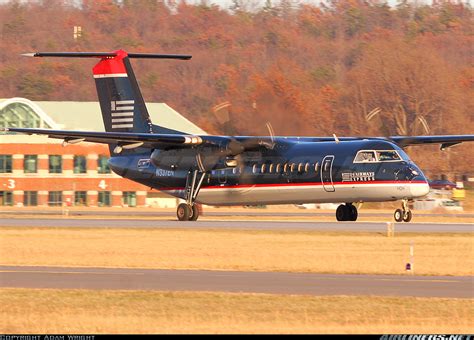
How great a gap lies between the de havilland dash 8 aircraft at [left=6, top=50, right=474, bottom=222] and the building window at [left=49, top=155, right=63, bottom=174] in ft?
98.6

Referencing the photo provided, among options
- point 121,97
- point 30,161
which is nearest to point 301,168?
point 121,97

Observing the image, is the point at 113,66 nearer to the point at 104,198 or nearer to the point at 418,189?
the point at 418,189

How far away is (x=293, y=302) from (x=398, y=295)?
2.50 meters

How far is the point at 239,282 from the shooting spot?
74.2 feet

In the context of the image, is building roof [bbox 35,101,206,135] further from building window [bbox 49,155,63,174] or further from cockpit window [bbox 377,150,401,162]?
cockpit window [bbox 377,150,401,162]

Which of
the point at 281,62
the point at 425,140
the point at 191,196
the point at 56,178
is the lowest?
the point at 56,178

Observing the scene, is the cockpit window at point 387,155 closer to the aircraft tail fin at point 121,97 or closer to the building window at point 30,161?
the aircraft tail fin at point 121,97

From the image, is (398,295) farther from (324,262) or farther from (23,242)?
(23,242)

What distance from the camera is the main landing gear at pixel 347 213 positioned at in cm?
4244

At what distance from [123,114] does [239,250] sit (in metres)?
17.4

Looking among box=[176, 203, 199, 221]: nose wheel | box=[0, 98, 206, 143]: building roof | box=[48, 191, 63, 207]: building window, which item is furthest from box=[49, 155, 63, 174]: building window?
box=[176, 203, 199, 221]: nose wheel

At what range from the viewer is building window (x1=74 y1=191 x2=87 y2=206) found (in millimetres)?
76188

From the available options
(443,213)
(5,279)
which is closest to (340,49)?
(443,213)

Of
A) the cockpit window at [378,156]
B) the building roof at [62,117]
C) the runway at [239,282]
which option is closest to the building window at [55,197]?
the building roof at [62,117]
